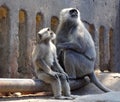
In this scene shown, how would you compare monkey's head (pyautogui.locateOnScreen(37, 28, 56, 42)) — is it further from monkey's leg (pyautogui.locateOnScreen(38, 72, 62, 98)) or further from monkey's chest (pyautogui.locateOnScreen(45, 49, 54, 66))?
monkey's leg (pyautogui.locateOnScreen(38, 72, 62, 98))

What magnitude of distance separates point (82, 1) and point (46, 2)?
2089 millimetres

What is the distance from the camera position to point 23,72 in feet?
43.0

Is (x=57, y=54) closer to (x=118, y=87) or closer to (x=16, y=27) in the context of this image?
(x=118, y=87)

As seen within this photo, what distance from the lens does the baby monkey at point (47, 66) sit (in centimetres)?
751

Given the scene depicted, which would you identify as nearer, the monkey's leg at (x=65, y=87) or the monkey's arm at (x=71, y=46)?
the monkey's leg at (x=65, y=87)

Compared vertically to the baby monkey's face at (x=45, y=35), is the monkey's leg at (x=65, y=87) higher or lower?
lower

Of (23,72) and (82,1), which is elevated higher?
(82,1)

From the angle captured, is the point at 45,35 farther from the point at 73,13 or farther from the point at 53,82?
the point at 73,13

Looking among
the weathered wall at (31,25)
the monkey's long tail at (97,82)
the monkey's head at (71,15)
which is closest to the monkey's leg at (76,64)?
the monkey's long tail at (97,82)

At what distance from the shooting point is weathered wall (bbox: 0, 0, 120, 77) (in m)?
12.6

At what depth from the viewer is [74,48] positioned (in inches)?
338

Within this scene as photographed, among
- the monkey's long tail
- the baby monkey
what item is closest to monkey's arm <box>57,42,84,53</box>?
the monkey's long tail

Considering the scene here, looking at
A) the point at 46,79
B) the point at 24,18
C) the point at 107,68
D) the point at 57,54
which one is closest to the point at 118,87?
the point at 57,54

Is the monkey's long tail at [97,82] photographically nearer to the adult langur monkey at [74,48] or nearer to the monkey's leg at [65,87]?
the adult langur monkey at [74,48]
